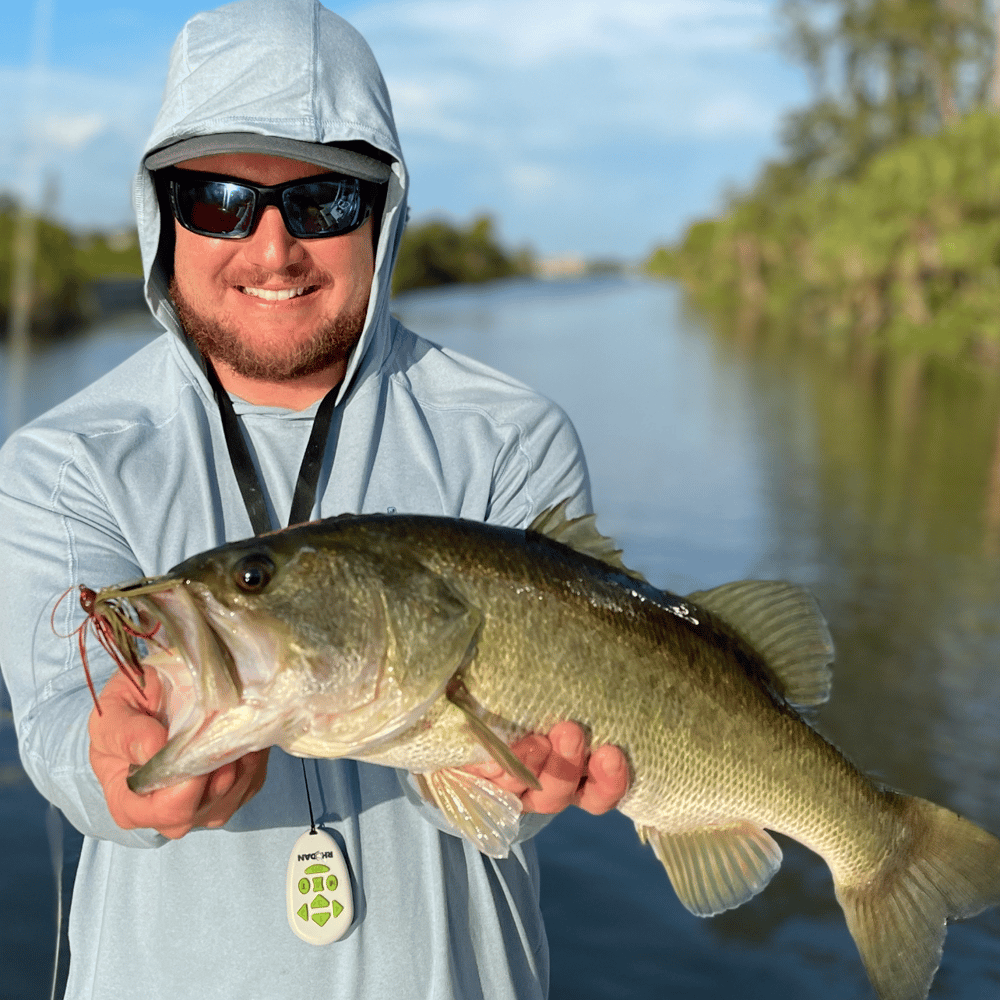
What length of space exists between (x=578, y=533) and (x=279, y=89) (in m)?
1.28

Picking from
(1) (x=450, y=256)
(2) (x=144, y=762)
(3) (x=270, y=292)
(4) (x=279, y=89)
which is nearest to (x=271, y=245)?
(3) (x=270, y=292)

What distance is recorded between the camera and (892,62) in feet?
203

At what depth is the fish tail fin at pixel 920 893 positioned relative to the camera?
Answer: 2.79 meters

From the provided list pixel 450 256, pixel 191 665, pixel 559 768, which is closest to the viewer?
pixel 191 665

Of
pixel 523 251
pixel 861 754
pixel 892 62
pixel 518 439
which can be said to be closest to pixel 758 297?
pixel 892 62

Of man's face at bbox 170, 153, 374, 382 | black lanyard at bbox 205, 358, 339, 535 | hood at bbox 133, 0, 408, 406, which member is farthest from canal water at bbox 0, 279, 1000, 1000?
hood at bbox 133, 0, 408, 406

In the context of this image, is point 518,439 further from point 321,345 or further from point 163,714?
point 163,714

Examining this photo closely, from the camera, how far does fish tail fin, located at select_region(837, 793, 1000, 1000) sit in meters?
2.79

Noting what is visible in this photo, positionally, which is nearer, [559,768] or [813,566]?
[559,768]

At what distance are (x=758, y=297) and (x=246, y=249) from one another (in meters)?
74.2

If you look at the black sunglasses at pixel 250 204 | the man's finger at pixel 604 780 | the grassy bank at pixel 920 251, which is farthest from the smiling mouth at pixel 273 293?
the grassy bank at pixel 920 251

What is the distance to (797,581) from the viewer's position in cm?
1001

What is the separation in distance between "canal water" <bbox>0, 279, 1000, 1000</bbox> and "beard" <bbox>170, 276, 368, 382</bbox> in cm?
186

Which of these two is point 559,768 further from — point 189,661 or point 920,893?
point 920,893
